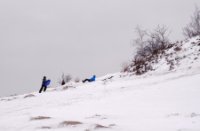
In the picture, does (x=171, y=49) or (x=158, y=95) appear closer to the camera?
(x=158, y=95)

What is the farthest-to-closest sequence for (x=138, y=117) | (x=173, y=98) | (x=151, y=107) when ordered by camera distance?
(x=173, y=98), (x=151, y=107), (x=138, y=117)

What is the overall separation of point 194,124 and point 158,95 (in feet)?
13.3

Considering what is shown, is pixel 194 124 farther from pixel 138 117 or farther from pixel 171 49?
pixel 171 49

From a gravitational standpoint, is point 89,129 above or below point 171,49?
below

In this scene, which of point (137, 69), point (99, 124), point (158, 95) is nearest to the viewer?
point (99, 124)

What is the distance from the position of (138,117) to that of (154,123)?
0.80 m

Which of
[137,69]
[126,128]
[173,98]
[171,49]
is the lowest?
[126,128]

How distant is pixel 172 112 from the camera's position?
→ 621cm

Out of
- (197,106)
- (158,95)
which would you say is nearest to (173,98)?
(158,95)

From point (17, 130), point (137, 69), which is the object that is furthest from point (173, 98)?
point (137, 69)

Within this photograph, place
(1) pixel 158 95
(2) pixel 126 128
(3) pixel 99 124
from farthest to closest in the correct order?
(1) pixel 158 95 → (3) pixel 99 124 → (2) pixel 126 128

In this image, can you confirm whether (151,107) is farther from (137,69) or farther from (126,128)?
(137,69)

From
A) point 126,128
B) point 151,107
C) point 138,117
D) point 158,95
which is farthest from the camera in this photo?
point 158,95

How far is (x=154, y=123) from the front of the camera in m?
5.37
